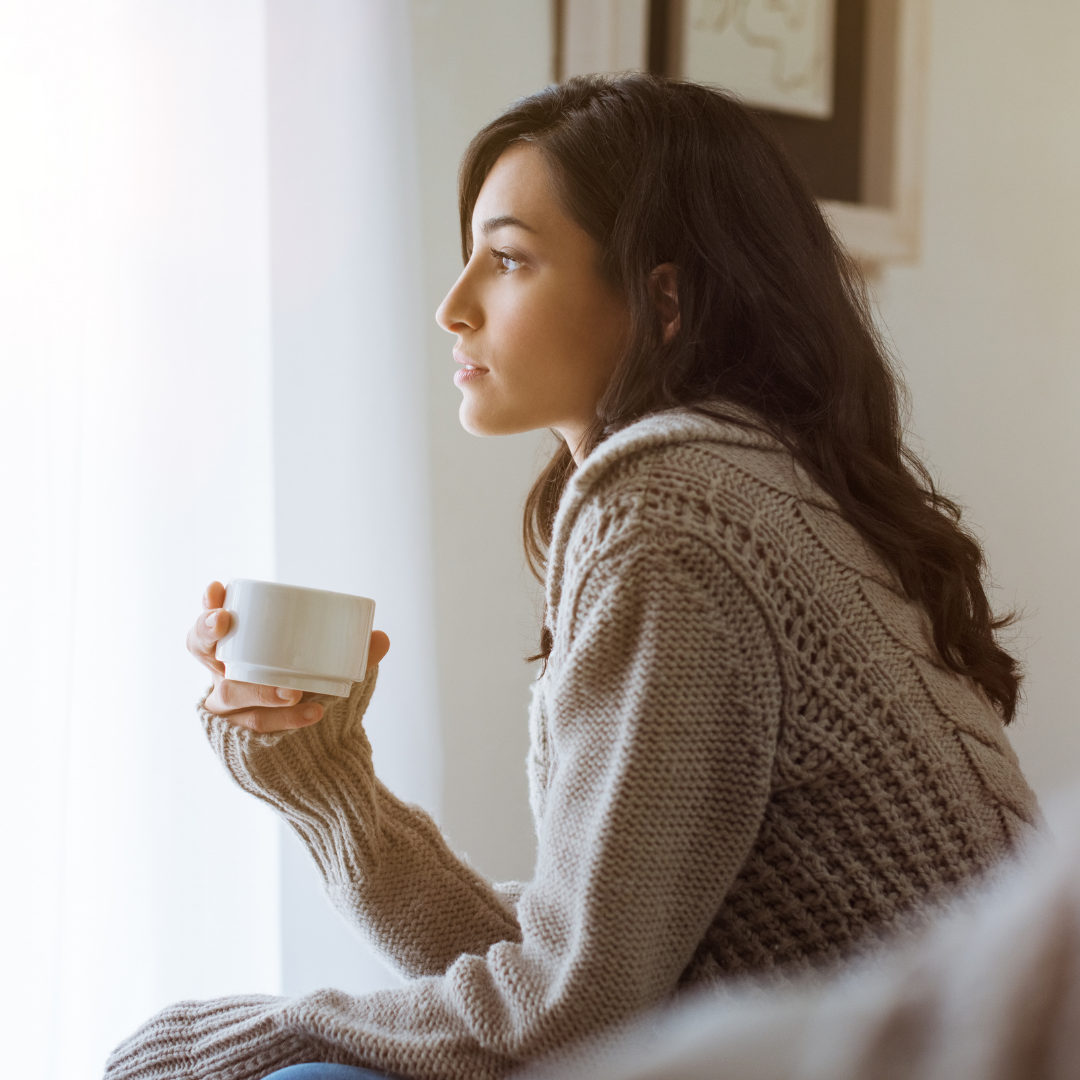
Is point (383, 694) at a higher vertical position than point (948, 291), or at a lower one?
lower

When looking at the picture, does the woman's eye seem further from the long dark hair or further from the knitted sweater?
the knitted sweater

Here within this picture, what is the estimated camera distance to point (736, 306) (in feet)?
2.63

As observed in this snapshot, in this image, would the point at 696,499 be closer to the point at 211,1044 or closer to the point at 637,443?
the point at 637,443

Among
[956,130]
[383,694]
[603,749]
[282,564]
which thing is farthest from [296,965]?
[956,130]

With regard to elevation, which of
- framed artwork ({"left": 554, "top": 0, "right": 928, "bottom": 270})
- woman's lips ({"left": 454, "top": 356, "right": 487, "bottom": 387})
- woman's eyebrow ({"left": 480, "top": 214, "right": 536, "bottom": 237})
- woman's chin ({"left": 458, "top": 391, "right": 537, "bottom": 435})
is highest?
framed artwork ({"left": 554, "top": 0, "right": 928, "bottom": 270})

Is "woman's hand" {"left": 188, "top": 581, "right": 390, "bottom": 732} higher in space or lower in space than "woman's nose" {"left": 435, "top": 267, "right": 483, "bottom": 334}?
lower

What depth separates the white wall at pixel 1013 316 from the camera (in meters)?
1.73

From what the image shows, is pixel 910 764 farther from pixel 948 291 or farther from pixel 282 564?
pixel 948 291

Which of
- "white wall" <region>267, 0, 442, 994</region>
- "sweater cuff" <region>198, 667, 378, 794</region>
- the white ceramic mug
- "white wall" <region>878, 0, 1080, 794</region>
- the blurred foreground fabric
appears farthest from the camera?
"white wall" <region>878, 0, 1080, 794</region>

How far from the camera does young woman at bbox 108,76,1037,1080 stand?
571 mm

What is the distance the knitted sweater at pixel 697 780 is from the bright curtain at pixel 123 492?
34 cm

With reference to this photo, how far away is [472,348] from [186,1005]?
531 millimetres

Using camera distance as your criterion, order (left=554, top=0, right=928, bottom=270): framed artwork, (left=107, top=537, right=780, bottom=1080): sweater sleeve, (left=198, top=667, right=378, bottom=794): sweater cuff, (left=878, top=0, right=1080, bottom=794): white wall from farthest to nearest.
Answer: (left=878, top=0, right=1080, bottom=794): white wall, (left=554, top=0, right=928, bottom=270): framed artwork, (left=198, top=667, right=378, bottom=794): sweater cuff, (left=107, top=537, right=780, bottom=1080): sweater sleeve

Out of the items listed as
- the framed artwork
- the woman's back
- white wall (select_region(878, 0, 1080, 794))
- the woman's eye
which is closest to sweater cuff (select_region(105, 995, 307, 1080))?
the woman's back
